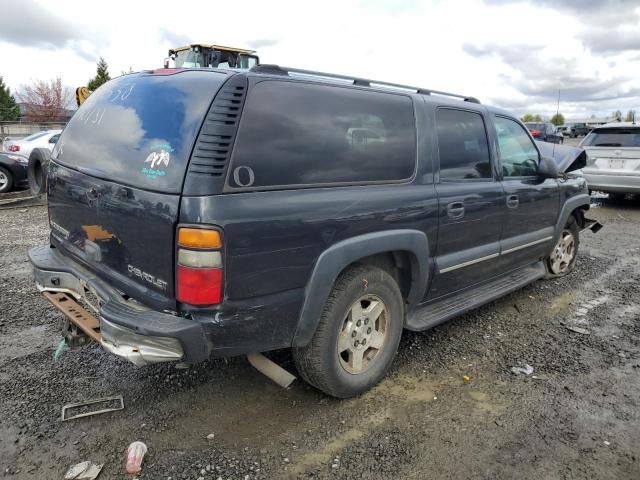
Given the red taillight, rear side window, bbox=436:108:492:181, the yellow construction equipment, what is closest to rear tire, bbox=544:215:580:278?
rear side window, bbox=436:108:492:181

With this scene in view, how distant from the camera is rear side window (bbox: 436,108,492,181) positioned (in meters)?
3.43

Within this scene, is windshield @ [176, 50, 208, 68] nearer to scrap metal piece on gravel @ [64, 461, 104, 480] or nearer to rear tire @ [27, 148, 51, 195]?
rear tire @ [27, 148, 51, 195]

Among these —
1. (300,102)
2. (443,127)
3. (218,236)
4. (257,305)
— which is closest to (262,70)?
(300,102)

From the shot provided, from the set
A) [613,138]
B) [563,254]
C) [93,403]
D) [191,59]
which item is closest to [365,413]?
[93,403]

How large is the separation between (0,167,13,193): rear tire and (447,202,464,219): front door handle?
9.63m

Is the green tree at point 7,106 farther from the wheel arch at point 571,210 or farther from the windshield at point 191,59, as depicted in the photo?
the wheel arch at point 571,210

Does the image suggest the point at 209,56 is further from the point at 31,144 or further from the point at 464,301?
the point at 464,301

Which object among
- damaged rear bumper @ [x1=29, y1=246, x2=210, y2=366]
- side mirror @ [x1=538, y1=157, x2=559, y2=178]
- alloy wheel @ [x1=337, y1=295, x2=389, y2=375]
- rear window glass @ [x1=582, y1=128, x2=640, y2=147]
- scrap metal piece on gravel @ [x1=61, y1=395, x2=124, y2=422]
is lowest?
scrap metal piece on gravel @ [x1=61, y1=395, x2=124, y2=422]

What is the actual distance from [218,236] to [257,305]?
0.41 metres

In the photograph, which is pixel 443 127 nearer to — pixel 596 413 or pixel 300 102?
pixel 300 102

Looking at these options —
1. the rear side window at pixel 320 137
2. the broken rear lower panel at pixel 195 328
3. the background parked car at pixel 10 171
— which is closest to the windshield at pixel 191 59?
the background parked car at pixel 10 171

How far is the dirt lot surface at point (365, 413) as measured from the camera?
249cm

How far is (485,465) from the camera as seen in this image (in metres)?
2.50

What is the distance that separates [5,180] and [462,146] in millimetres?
9622
